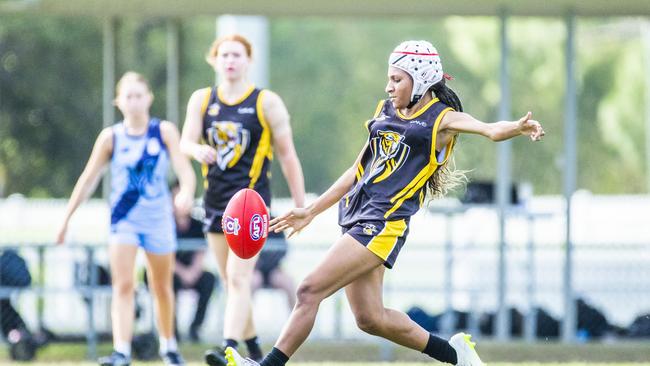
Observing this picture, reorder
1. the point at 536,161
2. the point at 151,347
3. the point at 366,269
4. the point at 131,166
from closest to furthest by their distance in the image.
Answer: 1. the point at 366,269
2. the point at 131,166
3. the point at 151,347
4. the point at 536,161

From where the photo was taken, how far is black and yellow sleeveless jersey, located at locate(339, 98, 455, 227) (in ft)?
23.7

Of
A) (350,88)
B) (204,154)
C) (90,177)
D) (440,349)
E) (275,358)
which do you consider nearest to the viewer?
(275,358)

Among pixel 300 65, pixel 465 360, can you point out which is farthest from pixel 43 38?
pixel 465 360

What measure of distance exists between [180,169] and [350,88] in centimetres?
3045

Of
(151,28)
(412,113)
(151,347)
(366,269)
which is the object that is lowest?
(151,347)

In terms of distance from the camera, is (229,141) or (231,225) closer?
(231,225)

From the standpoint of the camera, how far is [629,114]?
40.1m

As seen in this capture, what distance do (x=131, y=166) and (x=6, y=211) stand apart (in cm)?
1423

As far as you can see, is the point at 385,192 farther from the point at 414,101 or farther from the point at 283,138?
the point at 283,138

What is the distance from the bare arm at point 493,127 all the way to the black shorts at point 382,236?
54cm

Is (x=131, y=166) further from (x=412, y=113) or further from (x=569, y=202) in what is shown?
(x=569, y=202)

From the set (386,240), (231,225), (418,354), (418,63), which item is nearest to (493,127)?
(418,63)

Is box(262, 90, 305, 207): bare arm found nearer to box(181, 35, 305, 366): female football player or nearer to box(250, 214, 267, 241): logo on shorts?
box(181, 35, 305, 366): female football player

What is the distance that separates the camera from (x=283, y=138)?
9.05 m
